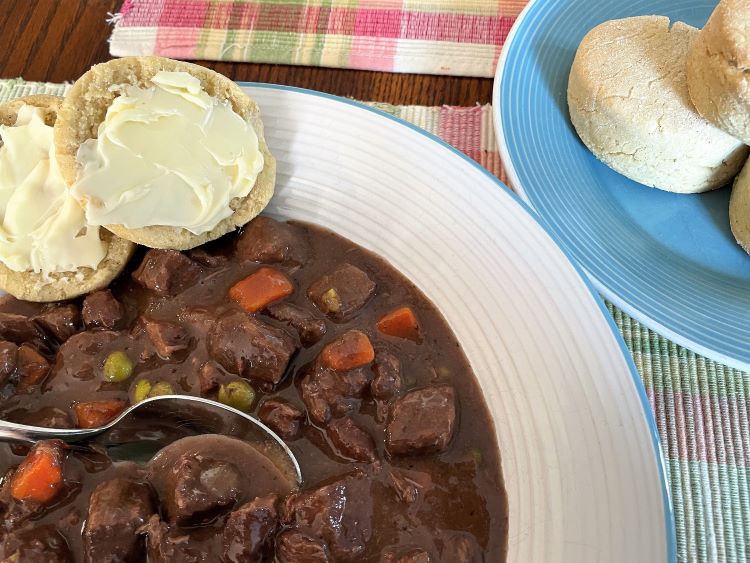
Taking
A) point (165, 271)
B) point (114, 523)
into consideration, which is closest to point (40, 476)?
point (114, 523)

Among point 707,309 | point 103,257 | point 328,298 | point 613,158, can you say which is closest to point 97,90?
point 103,257

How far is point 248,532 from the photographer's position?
2375 millimetres

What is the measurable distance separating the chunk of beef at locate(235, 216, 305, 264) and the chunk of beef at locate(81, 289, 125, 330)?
1.96ft

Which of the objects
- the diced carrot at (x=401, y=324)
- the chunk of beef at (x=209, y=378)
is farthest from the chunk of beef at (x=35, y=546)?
the diced carrot at (x=401, y=324)

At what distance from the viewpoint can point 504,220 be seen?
9.16 ft

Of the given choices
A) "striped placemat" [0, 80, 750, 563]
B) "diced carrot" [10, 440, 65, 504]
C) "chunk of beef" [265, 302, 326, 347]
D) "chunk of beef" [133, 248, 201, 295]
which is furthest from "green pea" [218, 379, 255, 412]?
"striped placemat" [0, 80, 750, 563]

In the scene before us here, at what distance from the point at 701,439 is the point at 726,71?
1.53 m

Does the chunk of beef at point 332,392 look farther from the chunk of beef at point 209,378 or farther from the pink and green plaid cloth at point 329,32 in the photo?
the pink and green plaid cloth at point 329,32

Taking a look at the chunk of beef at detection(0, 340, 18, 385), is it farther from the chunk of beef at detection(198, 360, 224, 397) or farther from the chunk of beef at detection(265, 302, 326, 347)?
the chunk of beef at detection(265, 302, 326, 347)

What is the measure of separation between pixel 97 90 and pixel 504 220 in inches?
72.3

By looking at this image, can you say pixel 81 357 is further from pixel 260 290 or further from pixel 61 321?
pixel 260 290

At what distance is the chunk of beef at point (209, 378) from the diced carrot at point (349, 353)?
0.46 m

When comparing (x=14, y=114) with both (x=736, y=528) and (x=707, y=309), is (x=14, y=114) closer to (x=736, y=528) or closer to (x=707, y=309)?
(x=707, y=309)

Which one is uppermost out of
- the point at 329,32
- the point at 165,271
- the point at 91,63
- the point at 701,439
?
the point at 329,32
